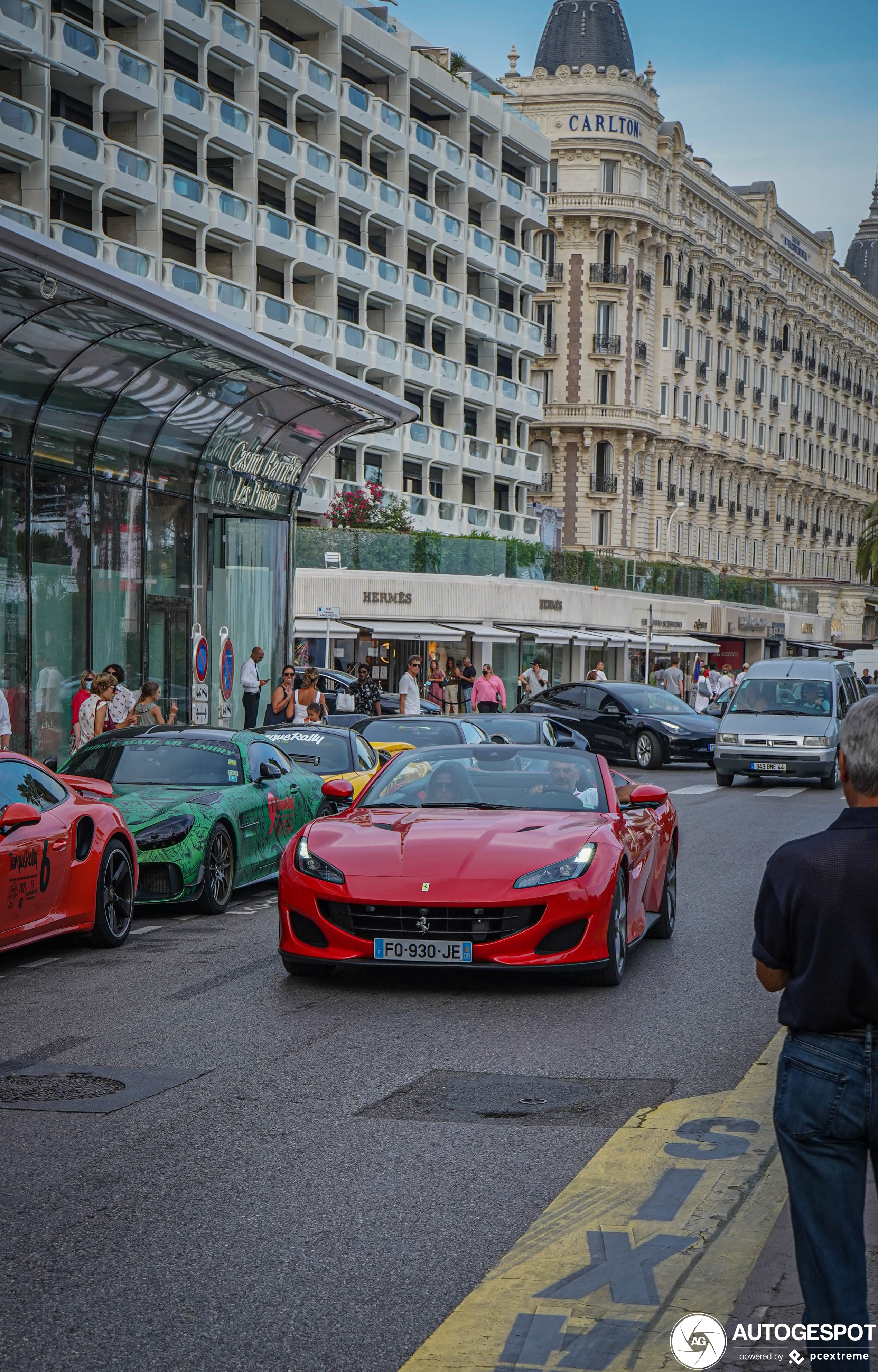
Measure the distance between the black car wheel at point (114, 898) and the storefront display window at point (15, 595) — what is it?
923 centimetres

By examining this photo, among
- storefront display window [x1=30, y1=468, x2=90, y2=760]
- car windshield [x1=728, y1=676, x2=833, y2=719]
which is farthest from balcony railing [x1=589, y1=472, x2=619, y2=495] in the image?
storefront display window [x1=30, y1=468, x2=90, y2=760]

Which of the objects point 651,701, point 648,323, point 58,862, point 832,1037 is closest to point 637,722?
point 651,701

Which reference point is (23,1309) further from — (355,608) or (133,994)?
(355,608)

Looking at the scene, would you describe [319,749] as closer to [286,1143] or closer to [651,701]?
[286,1143]

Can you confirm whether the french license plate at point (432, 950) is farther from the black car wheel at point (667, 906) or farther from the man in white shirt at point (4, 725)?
the man in white shirt at point (4, 725)

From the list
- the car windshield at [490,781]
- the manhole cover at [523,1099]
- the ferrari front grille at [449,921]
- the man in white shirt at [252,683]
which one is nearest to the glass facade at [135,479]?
the man in white shirt at [252,683]

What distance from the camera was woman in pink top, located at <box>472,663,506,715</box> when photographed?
34188mm

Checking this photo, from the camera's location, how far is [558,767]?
1034 centimetres

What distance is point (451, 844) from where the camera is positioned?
903cm

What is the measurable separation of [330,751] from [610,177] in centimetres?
6484

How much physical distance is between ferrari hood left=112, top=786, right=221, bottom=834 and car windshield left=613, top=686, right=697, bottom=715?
62.2 ft

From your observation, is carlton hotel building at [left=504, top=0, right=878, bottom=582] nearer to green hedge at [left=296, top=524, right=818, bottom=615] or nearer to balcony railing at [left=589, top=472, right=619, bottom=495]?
balcony railing at [left=589, top=472, right=619, bottom=495]

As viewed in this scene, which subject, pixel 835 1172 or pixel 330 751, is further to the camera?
pixel 330 751

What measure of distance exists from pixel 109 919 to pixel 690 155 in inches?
3080
